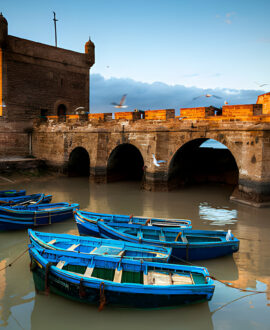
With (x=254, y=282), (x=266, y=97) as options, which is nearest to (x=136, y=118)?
(x=266, y=97)

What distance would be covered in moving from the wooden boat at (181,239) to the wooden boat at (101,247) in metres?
0.62

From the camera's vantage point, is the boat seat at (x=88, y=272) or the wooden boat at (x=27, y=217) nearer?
the boat seat at (x=88, y=272)

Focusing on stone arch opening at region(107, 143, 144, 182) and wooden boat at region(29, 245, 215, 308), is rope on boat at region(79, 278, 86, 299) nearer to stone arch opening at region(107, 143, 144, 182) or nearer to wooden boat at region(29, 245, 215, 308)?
wooden boat at region(29, 245, 215, 308)

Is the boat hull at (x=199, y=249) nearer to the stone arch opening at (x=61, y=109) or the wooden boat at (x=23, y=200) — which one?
the wooden boat at (x=23, y=200)

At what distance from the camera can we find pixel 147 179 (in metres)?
16.1

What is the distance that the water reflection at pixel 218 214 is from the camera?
10.8 m

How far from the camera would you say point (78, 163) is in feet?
69.4

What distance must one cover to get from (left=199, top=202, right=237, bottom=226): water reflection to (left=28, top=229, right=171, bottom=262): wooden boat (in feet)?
15.1

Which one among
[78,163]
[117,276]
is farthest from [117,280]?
[78,163]

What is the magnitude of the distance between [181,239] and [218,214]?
14.7 feet

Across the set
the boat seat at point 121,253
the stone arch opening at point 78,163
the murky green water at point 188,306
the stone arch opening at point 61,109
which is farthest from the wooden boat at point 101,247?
the stone arch opening at point 61,109

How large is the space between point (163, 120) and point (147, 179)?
3421 mm

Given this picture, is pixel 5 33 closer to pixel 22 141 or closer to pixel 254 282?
pixel 22 141

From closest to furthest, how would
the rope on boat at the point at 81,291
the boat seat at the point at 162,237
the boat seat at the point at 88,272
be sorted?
the rope on boat at the point at 81,291 < the boat seat at the point at 88,272 < the boat seat at the point at 162,237
